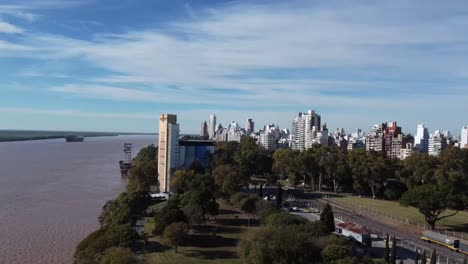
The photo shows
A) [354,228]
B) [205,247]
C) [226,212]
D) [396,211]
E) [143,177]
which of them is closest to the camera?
[205,247]

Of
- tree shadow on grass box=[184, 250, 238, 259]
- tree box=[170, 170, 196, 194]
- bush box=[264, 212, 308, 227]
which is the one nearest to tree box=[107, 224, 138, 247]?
tree shadow on grass box=[184, 250, 238, 259]

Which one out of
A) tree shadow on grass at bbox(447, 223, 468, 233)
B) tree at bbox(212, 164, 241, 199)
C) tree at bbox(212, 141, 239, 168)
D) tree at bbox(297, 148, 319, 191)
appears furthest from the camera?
tree at bbox(212, 141, 239, 168)

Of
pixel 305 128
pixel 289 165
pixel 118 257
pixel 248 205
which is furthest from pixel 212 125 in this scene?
pixel 118 257

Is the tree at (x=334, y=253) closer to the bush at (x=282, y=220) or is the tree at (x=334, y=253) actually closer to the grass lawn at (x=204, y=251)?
the bush at (x=282, y=220)

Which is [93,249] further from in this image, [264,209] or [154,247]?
[264,209]

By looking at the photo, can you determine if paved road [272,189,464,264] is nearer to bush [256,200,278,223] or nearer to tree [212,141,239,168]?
bush [256,200,278,223]

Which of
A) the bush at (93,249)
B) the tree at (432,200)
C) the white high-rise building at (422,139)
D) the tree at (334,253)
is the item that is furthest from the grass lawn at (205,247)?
the white high-rise building at (422,139)
